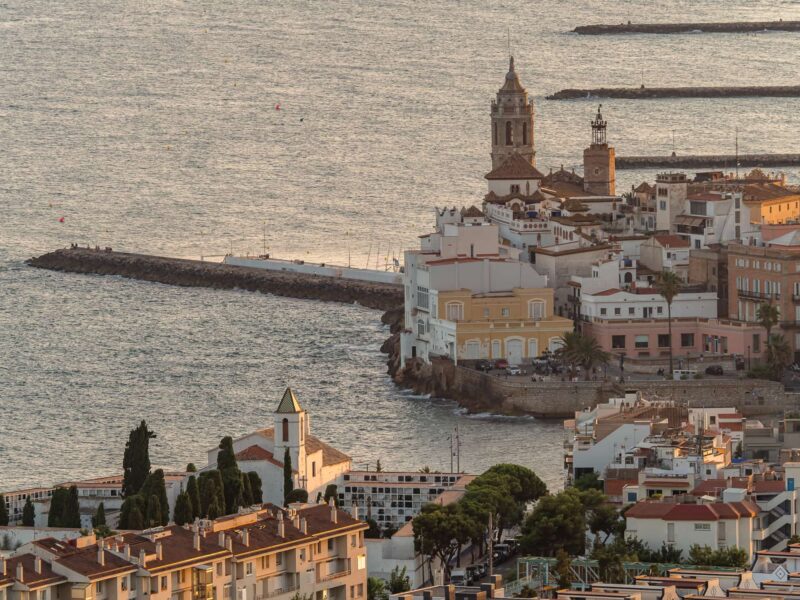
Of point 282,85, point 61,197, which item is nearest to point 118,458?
point 61,197

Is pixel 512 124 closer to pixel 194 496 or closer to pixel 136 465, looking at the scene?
pixel 136 465

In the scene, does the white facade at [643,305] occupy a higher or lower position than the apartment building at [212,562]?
higher

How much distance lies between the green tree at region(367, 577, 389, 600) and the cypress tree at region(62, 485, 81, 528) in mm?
6431

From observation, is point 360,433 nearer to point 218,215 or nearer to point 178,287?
point 178,287

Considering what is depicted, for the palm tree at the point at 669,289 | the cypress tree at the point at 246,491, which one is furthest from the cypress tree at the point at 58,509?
the palm tree at the point at 669,289

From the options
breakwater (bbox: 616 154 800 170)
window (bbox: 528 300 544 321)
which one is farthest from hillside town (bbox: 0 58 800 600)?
breakwater (bbox: 616 154 800 170)

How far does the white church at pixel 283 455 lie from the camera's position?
6112 centimetres

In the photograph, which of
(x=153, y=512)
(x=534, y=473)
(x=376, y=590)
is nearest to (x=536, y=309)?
(x=534, y=473)

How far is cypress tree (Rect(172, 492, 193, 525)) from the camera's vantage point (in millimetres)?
54991

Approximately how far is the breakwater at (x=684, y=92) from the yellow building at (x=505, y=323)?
7422cm

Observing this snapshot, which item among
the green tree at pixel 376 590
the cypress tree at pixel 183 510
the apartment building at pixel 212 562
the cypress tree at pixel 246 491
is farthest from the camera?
the cypress tree at pixel 246 491

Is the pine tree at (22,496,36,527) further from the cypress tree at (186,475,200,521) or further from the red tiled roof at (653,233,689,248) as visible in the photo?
the red tiled roof at (653,233,689,248)

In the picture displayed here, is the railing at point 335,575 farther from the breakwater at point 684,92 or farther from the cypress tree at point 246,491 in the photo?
the breakwater at point 684,92

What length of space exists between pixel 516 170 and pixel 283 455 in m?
29.7
